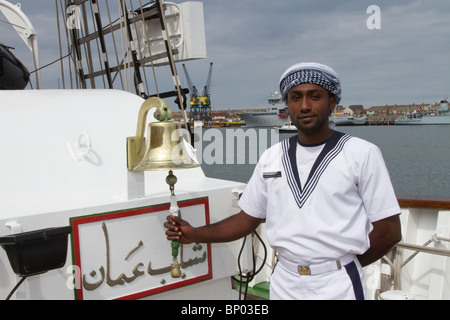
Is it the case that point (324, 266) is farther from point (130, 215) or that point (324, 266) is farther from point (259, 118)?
point (259, 118)

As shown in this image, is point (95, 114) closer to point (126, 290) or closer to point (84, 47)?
point (126, 290)

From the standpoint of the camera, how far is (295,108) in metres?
1.83

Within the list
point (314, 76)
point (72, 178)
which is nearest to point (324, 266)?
point (314, 76)

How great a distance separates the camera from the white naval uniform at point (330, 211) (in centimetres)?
173

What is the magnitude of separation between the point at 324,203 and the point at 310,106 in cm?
39

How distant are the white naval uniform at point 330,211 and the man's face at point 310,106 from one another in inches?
3.8

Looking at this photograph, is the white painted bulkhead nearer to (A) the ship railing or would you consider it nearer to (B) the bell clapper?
(B) the bell clapper

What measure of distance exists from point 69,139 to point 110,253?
2.26 ft

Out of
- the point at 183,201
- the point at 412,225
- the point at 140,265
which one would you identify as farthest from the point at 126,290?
the point at 412,225

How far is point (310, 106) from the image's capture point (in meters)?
1.79

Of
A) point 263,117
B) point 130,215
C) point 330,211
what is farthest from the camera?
point 263,117

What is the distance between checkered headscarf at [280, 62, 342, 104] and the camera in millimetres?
1771

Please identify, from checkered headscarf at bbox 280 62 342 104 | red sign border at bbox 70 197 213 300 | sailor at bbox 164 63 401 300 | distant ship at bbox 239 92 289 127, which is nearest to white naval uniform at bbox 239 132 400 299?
sailor at bbox 164 63 401 300

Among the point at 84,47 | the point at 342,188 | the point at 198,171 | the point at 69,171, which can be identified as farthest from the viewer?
the point at 84,47
